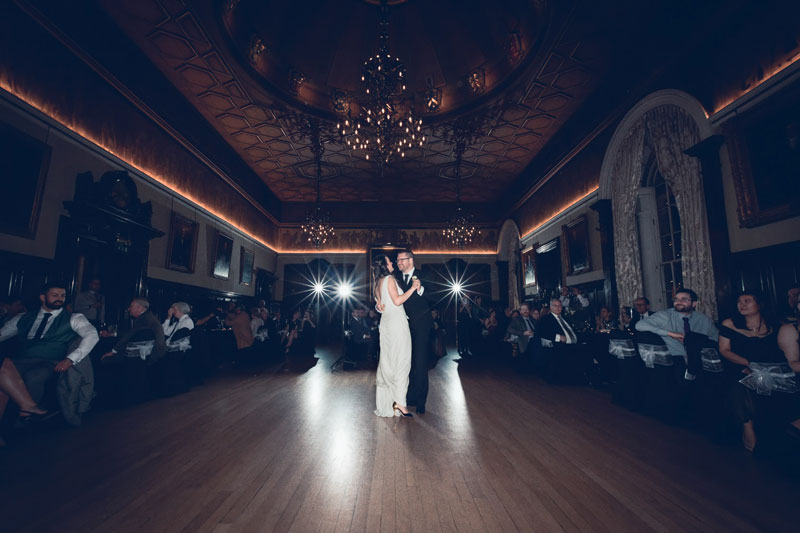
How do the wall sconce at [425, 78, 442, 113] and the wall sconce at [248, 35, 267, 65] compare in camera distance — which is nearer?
the wall sconce at [248, 35, 267, 65]

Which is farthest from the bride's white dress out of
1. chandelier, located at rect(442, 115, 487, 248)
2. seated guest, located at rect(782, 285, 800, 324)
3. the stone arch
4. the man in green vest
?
the stone arch

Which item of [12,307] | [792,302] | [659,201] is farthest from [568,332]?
[12,307]

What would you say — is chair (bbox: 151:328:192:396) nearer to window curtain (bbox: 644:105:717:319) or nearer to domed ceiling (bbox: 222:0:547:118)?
domed ceiling (bbox: 222:0:547:118)

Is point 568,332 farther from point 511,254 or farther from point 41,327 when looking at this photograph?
point 511,254

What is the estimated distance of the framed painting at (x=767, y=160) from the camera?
3.52 m

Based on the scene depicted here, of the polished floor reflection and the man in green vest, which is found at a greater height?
the man in green vest

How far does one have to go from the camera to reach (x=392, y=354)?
3.36 metres

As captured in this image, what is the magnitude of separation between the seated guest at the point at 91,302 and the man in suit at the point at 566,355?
6582 millimetres

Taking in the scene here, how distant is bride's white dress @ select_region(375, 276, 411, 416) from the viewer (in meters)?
3.36

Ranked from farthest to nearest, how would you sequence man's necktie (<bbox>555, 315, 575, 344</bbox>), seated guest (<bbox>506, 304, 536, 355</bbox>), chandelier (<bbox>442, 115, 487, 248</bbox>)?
chandelier (<bbox>442, 115, 487, 248</bbox>) < seated guest (<bbox>506, 304, 536, 355</bbox>) < man's necktie (<bbox>555, 315, 575, 344</bbox>)

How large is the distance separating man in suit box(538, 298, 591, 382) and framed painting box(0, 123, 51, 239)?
7.04m

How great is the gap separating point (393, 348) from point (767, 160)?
461 cm

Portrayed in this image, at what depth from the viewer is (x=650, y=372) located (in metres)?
3.51

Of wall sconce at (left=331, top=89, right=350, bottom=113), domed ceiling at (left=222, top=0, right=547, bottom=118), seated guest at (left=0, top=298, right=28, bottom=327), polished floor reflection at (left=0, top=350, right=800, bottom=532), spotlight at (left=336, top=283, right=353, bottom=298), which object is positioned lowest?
polished floor reflection at (left=0, top=350, right=800, bottom=532)
